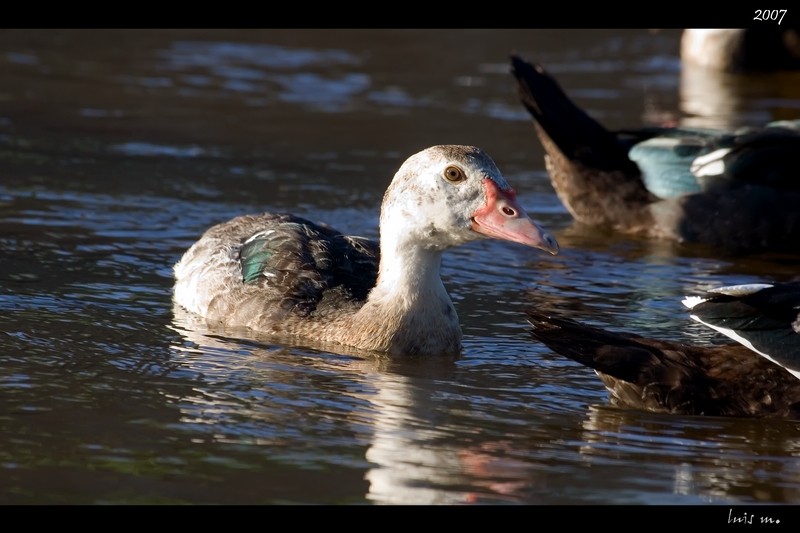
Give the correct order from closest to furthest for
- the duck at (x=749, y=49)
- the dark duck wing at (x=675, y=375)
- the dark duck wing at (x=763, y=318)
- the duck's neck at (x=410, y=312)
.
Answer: the dark duck wing at (x=763, y=318) → the dark duck wing at (x=675, y=375) → the duck's neck at (x=410, y=312) → the duck at (x=749, y=49)

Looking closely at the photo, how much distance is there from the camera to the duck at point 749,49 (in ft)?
57.9

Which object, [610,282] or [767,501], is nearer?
[767,501]

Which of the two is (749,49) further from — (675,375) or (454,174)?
(675,375)

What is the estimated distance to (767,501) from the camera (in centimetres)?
616

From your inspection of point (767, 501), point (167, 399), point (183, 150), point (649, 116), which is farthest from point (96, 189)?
point (767, 501)

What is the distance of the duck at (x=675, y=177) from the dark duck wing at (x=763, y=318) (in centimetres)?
425

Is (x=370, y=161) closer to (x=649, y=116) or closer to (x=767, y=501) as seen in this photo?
(x=649, y=116)

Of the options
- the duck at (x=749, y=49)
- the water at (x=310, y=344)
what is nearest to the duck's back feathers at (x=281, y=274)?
the water at (x=310, y=344)

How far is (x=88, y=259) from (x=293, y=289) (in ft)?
6.27

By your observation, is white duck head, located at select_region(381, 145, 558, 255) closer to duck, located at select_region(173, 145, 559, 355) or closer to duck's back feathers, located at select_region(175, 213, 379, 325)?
duck, located at select_region(173, 145, 559, 355)
